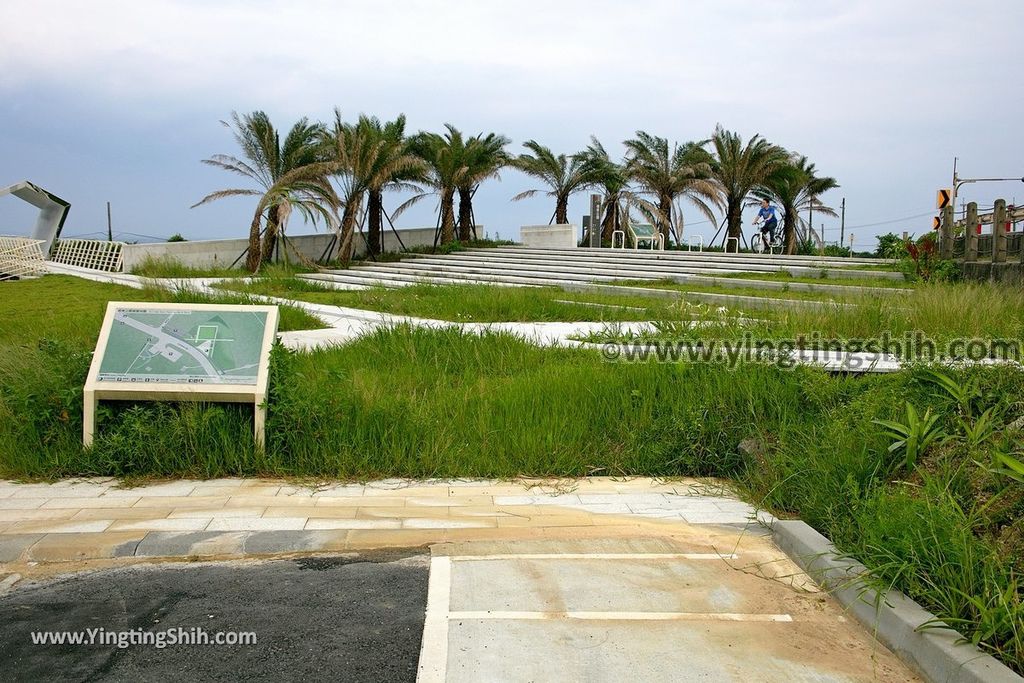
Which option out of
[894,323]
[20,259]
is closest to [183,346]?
[894,323]

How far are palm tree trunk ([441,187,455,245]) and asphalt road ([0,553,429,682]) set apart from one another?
2832 cm

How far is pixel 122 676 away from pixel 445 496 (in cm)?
244

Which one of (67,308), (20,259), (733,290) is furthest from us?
(20,259)

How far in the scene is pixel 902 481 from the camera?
4.29 metres

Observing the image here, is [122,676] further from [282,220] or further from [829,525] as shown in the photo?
[282,220]

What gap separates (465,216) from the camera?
110 feet

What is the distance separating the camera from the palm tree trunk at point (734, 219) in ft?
104

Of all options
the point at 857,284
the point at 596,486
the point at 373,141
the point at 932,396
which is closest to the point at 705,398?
the point at 596,486

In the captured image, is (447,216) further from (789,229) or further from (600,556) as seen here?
(600,556)

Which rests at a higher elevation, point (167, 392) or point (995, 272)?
point (995, 272)

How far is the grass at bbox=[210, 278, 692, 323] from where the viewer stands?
12023mm

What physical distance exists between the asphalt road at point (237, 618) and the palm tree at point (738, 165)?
2845 centimetres

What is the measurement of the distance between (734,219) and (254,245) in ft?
57.1

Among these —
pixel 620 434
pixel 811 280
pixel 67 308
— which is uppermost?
pixel 811 280
